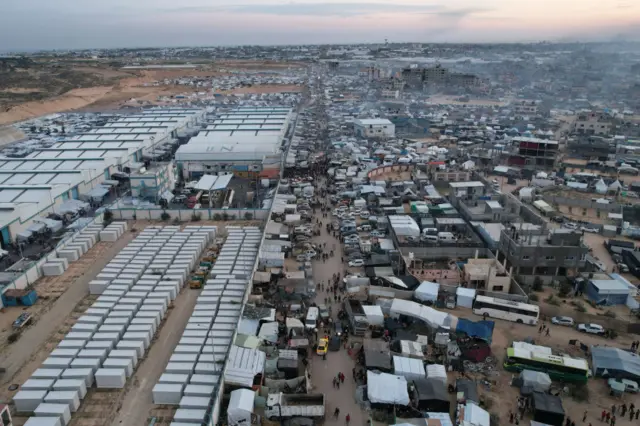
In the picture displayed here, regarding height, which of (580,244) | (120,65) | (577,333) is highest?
(120,65)

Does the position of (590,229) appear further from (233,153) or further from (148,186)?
(148,186)

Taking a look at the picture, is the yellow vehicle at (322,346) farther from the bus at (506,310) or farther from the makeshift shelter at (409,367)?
the bus at (506,310)

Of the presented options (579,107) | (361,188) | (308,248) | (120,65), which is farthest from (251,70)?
(308,248)

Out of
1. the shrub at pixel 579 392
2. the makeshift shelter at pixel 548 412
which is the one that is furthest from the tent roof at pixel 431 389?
the shrub at pixel 579 392

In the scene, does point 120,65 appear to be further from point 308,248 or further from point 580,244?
point 580,244

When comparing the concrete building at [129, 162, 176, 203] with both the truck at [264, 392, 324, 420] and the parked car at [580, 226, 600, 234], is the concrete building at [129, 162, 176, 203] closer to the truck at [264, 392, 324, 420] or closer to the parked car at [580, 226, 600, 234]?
the truck at [264, 392, 324, 420]

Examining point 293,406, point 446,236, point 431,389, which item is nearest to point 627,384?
point 431,389
